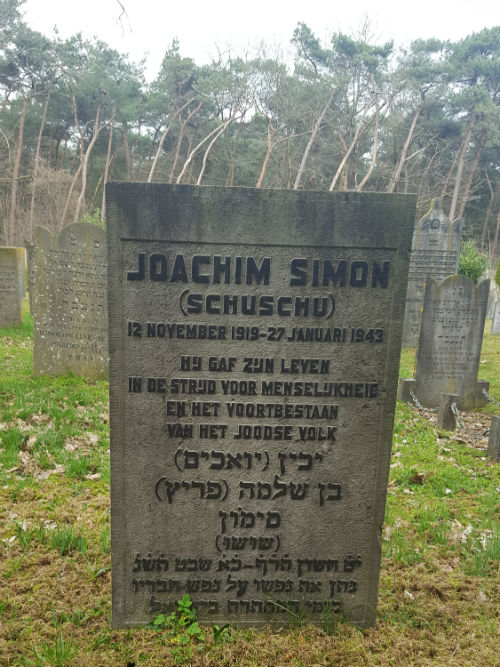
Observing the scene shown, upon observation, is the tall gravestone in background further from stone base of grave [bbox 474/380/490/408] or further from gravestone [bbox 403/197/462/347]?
gravestone [bbox 403/197/462/347]

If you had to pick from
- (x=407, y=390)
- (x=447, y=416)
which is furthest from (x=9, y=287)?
(x=447, y=416)

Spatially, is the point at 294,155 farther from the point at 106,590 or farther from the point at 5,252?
the point at 106,590

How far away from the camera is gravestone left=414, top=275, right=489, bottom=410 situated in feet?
24.7

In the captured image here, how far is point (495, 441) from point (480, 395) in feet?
8.95

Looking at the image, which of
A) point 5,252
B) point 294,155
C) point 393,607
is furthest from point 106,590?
point 294,155

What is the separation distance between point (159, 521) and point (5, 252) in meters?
10.8

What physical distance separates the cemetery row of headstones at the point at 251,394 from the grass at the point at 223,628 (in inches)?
7.4

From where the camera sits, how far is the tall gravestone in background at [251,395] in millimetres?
2453

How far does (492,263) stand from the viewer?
34.9m

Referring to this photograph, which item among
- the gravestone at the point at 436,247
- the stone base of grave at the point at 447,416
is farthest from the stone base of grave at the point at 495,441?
the gravestone at the point at 436,247

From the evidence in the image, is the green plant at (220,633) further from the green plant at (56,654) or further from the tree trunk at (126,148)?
the tree trunk at (126,148)

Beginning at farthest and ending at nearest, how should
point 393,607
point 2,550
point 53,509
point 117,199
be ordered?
1. point 53,509
2. point 2,550
3. point 393,607
4. point 117,199

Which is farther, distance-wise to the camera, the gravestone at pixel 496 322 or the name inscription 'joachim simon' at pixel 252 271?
the gravestone at pixel 496 322

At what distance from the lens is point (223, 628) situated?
275 cm
